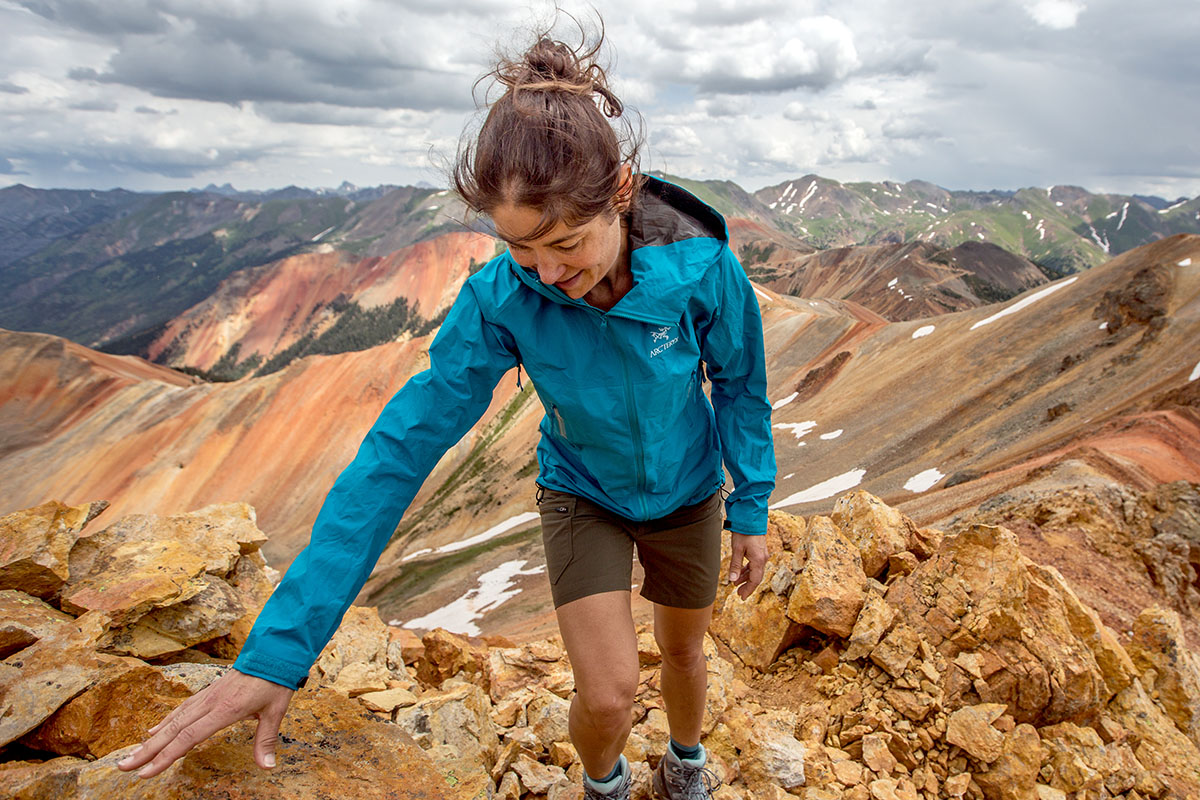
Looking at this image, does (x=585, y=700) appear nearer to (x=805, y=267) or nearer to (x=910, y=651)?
(x=910, y=651)

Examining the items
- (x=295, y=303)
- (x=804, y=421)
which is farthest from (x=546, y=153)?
(x=295, y=303)

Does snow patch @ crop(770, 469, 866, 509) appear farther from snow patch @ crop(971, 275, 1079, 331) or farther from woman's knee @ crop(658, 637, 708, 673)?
woman's knee @ crop(658, 637, 708, 673)

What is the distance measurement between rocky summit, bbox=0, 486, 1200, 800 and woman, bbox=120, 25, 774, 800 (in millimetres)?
757

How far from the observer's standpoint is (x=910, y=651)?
552 cm

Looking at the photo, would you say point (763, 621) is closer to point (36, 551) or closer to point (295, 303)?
point (36, 551)

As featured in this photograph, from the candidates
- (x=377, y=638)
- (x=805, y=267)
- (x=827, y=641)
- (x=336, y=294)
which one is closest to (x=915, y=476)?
(x=827, y=641)

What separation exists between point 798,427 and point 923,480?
1120 cm

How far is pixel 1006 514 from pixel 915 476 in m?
15.0

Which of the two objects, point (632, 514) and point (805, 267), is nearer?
point (632, 514)

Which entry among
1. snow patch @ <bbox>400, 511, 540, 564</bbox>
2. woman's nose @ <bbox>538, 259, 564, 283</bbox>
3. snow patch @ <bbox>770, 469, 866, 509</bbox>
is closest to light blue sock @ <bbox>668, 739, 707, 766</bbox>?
woman's nose @ <bbox>538, 259, 564, 283</bbox>

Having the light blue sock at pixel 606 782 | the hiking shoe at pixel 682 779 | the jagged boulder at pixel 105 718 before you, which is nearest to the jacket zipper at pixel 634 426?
the light blue sock at pixel 606 782

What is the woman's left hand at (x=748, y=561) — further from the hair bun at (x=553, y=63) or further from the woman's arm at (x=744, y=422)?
the hair bun at (x=553, y=63)

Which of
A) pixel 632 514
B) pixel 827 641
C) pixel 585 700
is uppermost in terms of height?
pixel 632 514

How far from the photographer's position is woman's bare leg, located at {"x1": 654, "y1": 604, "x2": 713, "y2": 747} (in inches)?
145
